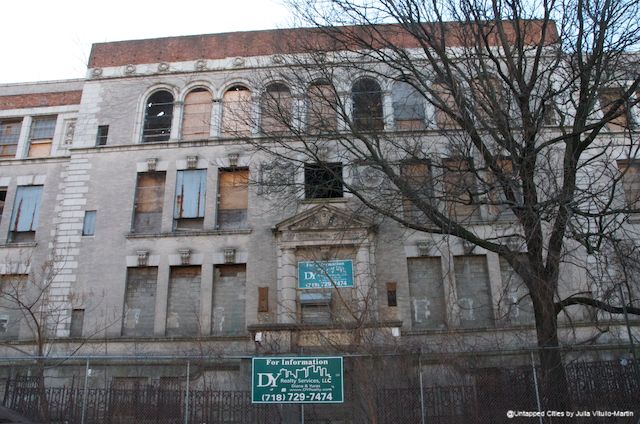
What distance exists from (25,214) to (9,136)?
4855mm

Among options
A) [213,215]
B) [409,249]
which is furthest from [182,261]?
[409,249]

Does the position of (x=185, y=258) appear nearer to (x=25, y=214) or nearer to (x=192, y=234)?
(x=192, y=234)

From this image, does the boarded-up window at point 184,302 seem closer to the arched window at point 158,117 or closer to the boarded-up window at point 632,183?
the arched window at point 158,117

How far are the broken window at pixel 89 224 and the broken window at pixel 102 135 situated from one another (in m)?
3.58

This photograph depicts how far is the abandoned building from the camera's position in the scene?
20.4m

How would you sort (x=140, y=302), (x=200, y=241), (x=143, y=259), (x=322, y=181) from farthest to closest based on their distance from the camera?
1. (x=200, y=241)
2. (x=143, y=259)
3. (x=140, y=302)
4. (x=322, y=181)

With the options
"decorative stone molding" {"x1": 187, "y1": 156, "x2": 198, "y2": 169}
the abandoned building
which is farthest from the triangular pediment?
"decorative stone molding" {"x1": 187, "y1": 156, "x2": 198, "y2": 169}

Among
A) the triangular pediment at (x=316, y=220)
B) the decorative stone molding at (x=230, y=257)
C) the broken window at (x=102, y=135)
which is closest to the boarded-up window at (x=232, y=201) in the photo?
the decorative stone molding at (x=230, y=257)

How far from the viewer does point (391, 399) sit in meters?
11.8

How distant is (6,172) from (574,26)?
2523 centimetres

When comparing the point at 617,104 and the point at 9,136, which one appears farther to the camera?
the point at 9,136

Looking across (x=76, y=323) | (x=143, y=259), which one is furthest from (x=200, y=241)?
(x=76, y=323)

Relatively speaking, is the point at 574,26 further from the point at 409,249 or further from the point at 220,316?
the point at 220,316

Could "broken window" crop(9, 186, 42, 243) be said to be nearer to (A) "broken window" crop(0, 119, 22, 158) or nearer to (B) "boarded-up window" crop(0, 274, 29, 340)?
(B) "boarded-up window" crop(0, 274, 29, 340)
